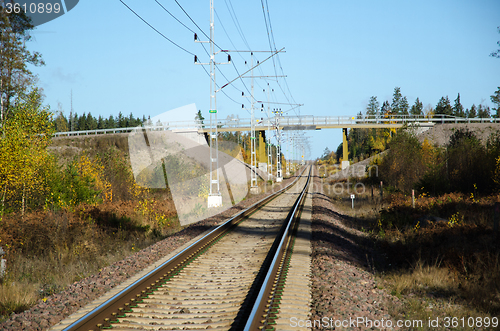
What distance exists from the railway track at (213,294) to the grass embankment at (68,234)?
6.86ft

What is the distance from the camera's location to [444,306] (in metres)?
6.45

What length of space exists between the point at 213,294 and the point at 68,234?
8.58 meters

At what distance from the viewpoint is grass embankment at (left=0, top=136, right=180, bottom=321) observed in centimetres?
818

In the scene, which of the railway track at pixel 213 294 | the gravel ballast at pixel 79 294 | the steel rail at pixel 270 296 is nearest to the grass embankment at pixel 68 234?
the gravel ballast at pixel 79 294

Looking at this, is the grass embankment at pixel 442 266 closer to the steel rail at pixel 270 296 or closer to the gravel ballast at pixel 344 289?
the gravel ballast at pixel 344 289

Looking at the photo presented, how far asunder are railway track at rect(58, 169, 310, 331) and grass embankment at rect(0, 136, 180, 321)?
→ 2.09 meters

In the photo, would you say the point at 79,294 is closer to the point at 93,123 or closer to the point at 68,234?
the point at 68,234

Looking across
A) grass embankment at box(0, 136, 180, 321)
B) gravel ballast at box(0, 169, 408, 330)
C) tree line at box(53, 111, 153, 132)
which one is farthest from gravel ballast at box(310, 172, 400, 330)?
tree line at box(53, 111, 153, 132)

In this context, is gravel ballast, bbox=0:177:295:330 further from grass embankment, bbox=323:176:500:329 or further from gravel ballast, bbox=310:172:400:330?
grass embankment, bbox=323:176:500:329

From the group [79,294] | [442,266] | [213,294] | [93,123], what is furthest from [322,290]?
[93,123]

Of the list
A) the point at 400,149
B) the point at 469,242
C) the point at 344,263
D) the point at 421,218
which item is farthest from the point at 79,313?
the point at 400,149

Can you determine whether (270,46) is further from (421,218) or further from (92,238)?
(92,238)

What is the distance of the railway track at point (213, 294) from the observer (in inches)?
207

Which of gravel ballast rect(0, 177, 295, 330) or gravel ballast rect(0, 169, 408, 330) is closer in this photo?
gravel ballast rect(0, 177, 295, 330)
